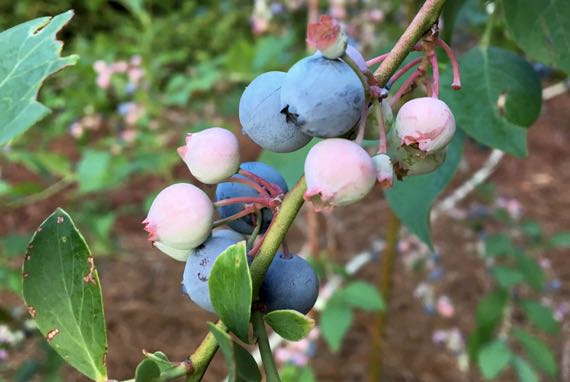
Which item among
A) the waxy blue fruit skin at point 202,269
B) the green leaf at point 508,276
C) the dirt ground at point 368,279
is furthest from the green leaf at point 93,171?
the waxy blue fruit skin at point 202,269

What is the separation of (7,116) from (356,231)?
8.45ft

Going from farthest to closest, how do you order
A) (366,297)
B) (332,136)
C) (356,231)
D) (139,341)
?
(356,231), (139,341), (366,297), (332,136)

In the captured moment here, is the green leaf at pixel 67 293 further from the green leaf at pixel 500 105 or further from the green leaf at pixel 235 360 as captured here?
the green leaf at pixel 500 105

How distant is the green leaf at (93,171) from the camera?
184 cm

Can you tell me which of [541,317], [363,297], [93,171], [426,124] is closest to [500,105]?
[426,124]

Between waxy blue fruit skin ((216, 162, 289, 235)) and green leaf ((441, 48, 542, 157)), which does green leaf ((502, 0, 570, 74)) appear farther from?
waxy blue fruit skin ((216, 162, 289, 235))

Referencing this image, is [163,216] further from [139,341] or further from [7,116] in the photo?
[139,341]

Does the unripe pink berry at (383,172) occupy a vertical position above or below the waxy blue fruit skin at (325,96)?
below

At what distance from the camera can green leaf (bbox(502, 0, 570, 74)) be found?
2.13 feet

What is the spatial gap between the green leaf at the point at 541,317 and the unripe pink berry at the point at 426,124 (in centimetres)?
146

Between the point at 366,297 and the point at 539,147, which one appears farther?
the point at 539,147

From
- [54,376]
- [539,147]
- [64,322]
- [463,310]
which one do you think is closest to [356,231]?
[463,310]

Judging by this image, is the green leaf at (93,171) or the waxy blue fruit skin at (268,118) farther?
the green leaf at (93,171)

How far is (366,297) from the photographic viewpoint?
162 centimetres
